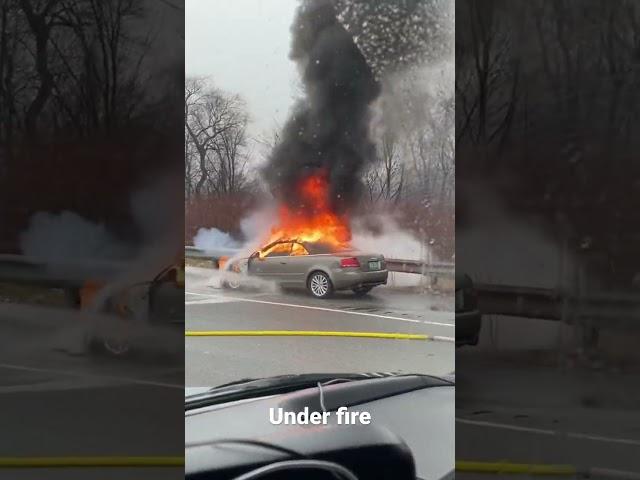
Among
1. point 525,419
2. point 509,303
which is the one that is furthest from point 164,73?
point 525,419

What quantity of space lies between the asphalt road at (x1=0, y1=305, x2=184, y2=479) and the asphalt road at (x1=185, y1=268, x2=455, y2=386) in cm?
35

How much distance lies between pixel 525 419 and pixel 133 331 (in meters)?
1.61

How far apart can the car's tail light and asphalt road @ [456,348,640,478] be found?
0.56 metres

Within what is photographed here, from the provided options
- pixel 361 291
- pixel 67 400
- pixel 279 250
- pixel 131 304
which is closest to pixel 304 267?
pixel 279 250

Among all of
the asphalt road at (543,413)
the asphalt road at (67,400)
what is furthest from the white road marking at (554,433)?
the asphalt road at (67,400)

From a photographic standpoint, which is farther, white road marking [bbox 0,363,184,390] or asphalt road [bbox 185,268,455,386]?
white road marking [bbox 0,363,184,390]

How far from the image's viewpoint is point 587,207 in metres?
2.25

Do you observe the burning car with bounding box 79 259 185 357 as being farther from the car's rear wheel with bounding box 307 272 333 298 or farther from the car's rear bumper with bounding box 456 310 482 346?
the car's rear bumper with bounding box 456 310 482 346

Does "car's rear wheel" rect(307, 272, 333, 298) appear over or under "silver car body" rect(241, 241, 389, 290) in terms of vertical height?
under

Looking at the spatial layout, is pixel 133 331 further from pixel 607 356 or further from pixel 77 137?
pixel 607 356

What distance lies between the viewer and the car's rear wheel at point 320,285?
2.25 metres

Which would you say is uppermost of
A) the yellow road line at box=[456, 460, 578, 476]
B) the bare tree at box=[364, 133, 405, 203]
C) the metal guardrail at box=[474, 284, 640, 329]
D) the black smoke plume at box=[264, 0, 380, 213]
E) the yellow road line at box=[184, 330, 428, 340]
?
the black smoke plume at box=[264, 0, 380, 213]

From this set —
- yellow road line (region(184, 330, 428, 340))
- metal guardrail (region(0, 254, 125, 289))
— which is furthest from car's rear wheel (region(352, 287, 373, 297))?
metal guardrail (region(0, 254, 125, 289))

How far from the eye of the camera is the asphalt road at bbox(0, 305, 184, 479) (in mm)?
2357
